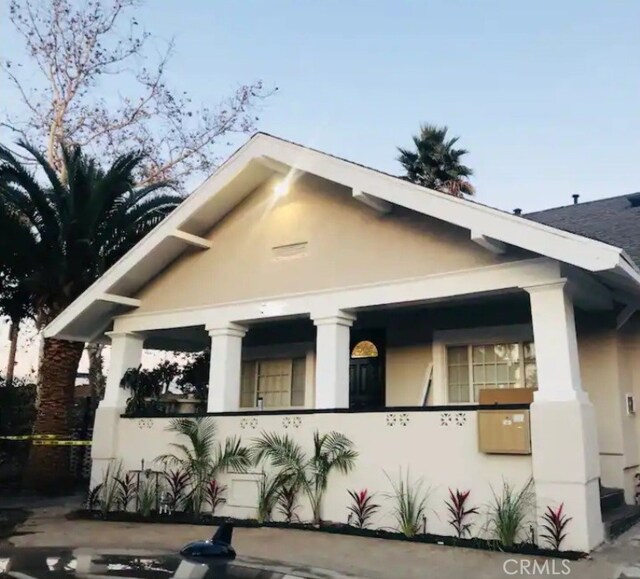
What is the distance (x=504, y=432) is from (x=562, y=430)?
0.66m

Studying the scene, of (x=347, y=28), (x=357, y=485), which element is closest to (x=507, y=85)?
(x=347, y=28)

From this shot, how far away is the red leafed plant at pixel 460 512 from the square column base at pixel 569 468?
0.86m

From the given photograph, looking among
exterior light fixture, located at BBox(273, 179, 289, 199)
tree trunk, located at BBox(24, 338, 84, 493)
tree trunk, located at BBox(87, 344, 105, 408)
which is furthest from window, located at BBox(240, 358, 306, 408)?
tree trunk, located at BBox(87, 344, 105, 408)

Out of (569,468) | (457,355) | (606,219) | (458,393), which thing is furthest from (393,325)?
(569,468)

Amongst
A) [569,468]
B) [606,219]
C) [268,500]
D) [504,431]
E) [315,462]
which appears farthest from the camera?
[606,219]

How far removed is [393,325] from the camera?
1135 cm

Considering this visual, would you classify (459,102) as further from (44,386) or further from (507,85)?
(44,386)

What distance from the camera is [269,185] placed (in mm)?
10680

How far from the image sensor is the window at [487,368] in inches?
386

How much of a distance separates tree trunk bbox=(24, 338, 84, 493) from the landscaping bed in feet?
10.3

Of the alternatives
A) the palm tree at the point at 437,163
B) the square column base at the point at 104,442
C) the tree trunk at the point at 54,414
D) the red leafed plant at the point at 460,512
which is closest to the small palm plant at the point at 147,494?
the square column base at the point at 104,442

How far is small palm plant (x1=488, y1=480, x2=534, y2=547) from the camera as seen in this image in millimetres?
7113

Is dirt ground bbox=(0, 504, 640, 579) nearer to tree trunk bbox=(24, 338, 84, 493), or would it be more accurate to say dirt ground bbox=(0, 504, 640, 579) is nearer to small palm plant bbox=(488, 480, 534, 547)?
small palm plant bbox=(488, 480, 534, 547)

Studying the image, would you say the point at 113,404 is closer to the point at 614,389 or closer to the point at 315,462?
the point at 315,462
